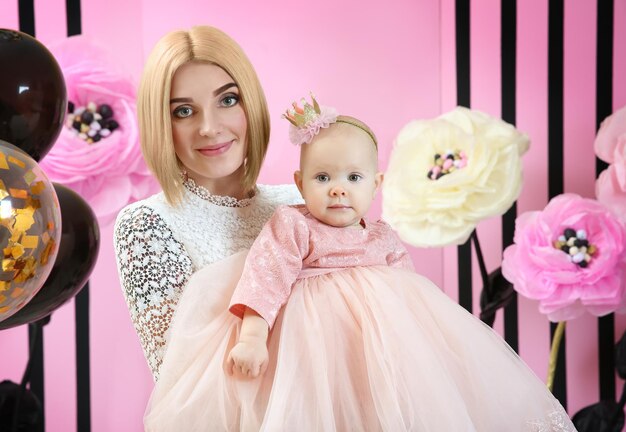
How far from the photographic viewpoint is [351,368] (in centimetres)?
147

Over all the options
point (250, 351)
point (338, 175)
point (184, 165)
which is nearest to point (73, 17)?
point (184, 165)

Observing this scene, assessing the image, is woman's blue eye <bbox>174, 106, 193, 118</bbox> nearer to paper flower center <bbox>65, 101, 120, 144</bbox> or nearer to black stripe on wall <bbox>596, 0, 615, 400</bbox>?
paper flower center <bbox>65, 101, 120, 144</bbox>

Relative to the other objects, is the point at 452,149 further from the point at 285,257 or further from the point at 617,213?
the point at 285,257

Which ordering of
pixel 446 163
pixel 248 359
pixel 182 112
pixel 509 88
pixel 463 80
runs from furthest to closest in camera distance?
pixel 463 80 < pixel 509 88 < pixel 446 163 < pixel 182 112 < pixel 248 359

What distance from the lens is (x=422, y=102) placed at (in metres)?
3.43

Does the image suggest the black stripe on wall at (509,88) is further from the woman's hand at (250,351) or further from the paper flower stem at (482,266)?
the woman's hand at (250,351)

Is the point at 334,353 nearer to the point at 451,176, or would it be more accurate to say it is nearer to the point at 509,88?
the point at 451,176

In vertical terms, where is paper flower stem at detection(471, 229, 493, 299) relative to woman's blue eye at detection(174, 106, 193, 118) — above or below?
below

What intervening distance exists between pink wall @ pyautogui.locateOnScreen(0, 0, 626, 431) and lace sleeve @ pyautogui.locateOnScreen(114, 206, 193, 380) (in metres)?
1.68

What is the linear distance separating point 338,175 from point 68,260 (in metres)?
0.60

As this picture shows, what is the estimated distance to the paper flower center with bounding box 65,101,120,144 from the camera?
3004mm

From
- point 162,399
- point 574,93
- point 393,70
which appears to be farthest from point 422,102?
point 162,399

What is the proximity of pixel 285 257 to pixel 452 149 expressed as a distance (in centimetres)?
141

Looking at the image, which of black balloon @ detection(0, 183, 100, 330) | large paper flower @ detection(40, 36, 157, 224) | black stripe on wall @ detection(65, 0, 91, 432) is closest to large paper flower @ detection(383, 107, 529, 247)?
large paper flower @ detection(40, 36, 157, 224)
